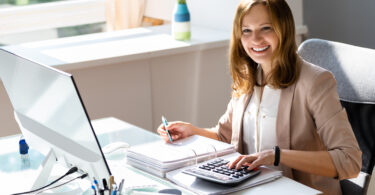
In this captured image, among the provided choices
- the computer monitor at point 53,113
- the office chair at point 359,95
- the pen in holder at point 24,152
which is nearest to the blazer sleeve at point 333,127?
the office chair at point 359,95

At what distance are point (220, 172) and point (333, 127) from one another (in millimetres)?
358

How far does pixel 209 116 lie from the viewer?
316 cm

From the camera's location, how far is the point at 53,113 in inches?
56.8

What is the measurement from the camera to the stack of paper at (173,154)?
161 cm

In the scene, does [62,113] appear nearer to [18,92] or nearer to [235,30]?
[18,92]

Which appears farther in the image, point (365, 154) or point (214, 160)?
point (365, 154)

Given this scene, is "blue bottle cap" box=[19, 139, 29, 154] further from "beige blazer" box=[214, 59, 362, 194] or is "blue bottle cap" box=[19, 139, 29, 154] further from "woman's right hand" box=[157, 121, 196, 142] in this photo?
"beige blazer" box=[214, 59, 362, 194]

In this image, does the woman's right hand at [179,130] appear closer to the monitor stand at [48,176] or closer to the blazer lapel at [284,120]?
the blazer lapel at [284,120]

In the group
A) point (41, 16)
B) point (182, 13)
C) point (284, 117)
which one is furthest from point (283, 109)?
point (41, 16)

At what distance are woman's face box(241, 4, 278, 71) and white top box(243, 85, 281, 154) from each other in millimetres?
117

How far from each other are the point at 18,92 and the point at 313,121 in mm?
810

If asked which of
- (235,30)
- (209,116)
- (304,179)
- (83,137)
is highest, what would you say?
(235,30)

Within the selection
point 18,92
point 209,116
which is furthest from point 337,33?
point 18,92

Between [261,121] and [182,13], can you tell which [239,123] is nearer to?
[261,121]
